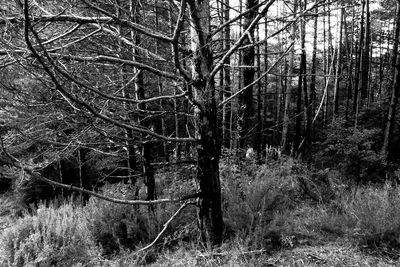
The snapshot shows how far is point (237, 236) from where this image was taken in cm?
286

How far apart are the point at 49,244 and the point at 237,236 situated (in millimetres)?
2311

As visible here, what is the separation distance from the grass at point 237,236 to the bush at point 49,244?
0.01m

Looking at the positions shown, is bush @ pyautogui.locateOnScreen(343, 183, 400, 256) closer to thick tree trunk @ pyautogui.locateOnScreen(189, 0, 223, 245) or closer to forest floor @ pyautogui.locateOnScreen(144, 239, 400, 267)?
forest floor @ pyautogui.locateOnScreen(144, 239, 400, 267)

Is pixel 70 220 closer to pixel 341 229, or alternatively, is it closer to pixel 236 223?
pixel 236 223

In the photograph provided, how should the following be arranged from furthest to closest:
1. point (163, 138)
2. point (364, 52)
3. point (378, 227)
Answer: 1. point (364, 52)
2. point (378, 227)
3. point (163, 138)

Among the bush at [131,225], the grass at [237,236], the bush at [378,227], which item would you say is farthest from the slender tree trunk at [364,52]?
the bush at [131,225]

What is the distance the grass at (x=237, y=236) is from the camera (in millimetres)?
2828

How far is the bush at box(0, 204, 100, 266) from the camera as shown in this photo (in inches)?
127

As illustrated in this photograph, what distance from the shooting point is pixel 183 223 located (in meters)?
3.69

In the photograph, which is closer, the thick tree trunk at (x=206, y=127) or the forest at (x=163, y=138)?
the forest at (x=163, y=138)

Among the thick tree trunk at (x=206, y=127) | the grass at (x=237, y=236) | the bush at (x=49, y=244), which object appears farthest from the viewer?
the bush at (x=49, y=244)

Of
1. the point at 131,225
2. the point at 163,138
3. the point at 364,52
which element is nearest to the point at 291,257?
the point at 163,138

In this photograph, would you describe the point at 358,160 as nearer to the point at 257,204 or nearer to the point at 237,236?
the point at 257,204

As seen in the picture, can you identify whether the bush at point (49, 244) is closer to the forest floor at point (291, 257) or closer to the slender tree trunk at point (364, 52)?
the forest floor at point (291, 257)
